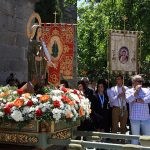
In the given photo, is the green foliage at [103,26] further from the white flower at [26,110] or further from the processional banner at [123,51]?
the white flower at [26,110]

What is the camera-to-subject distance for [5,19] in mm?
9734

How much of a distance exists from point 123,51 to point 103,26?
6.74 meters

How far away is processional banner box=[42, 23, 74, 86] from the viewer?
1275 centimetres

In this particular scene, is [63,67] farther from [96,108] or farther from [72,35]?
[96,108]

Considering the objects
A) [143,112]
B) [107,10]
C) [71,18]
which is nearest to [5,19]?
[143,112]

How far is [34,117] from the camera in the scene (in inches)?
222

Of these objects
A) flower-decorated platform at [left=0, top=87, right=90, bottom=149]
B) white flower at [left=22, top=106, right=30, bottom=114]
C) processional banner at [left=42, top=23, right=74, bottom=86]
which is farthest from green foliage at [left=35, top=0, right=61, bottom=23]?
white flower at [left=22, top=106, right=30, bottom=114]

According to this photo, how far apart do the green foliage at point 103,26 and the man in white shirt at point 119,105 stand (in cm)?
609

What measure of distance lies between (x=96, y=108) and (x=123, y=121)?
2.23 ft

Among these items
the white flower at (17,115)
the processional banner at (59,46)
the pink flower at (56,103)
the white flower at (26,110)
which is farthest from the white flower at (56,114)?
the processional banner at (59,46)

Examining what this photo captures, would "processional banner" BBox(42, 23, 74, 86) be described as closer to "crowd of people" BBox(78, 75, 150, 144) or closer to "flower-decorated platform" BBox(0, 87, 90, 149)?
"crowd of people" BBox(78, 75, 150, 144)

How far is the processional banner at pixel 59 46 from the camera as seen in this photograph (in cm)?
1275

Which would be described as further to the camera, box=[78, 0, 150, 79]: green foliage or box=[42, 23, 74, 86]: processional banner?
box=[78, 0, 150, 79]: green foliage

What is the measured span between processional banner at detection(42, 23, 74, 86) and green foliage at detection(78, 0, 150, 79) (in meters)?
2.27
